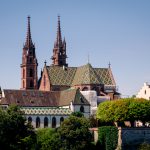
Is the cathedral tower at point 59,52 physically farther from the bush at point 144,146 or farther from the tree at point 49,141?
the bush at point 144,146

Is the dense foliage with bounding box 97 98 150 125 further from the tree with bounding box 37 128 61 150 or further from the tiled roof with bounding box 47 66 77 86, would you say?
the tiled roof with bounding box 47 66 77 86

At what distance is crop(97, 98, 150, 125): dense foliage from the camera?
113 m

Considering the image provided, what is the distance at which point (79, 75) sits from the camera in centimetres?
14988

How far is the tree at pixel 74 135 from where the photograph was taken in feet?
340

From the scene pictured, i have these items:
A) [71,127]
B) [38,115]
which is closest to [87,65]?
[38,115]

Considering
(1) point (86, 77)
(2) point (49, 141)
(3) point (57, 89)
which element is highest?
(1) point (86, 77)

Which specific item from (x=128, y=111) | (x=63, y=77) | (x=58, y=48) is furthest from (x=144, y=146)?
(x=58, y=48)

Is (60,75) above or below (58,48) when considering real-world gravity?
below

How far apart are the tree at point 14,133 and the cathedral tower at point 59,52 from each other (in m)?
62.0

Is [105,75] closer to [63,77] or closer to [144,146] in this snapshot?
[63,77]

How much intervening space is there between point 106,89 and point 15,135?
49.4m

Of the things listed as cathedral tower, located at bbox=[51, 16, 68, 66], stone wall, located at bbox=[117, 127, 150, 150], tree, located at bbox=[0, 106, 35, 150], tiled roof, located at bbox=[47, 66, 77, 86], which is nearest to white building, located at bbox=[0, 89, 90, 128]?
tiled roof, located at bbox=[47, 66, 77, 86]

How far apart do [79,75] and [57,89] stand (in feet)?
20.9

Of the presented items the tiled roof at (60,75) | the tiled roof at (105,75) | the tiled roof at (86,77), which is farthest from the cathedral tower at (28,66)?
the tiled roof at (105,75)
